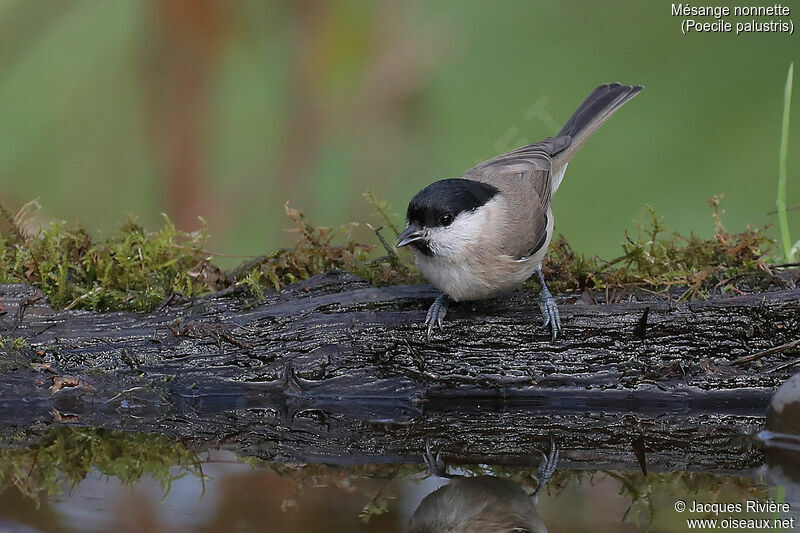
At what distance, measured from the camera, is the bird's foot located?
2986 mm

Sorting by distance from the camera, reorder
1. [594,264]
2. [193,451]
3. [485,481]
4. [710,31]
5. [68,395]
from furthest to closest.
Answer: [710,31] → [594,264] → [68,395] → [193,451] → [485,481]

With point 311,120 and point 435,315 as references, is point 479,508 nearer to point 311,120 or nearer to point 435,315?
point 435,315

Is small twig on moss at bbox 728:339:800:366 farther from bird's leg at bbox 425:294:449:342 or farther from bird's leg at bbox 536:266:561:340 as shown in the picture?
bird's leg at bbox 425:294:449:342

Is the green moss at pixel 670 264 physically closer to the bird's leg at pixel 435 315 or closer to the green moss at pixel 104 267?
the bird's leg at pixel 435 315

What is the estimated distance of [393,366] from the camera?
155 inches

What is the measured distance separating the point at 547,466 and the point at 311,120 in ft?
11.8

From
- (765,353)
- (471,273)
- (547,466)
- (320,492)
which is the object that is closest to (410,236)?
(471,273)

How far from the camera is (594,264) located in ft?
14.1

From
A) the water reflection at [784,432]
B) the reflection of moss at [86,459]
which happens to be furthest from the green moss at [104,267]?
the water reflection at [784,432]

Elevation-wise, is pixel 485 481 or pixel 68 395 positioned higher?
pixel 68 395

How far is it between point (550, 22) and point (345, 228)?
3280 mm

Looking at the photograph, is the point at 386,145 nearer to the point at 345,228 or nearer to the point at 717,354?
the point at 345,228

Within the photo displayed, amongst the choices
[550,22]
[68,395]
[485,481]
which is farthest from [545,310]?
[550,22]

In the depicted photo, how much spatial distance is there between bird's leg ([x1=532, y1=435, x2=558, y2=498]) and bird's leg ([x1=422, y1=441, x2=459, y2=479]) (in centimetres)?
34
